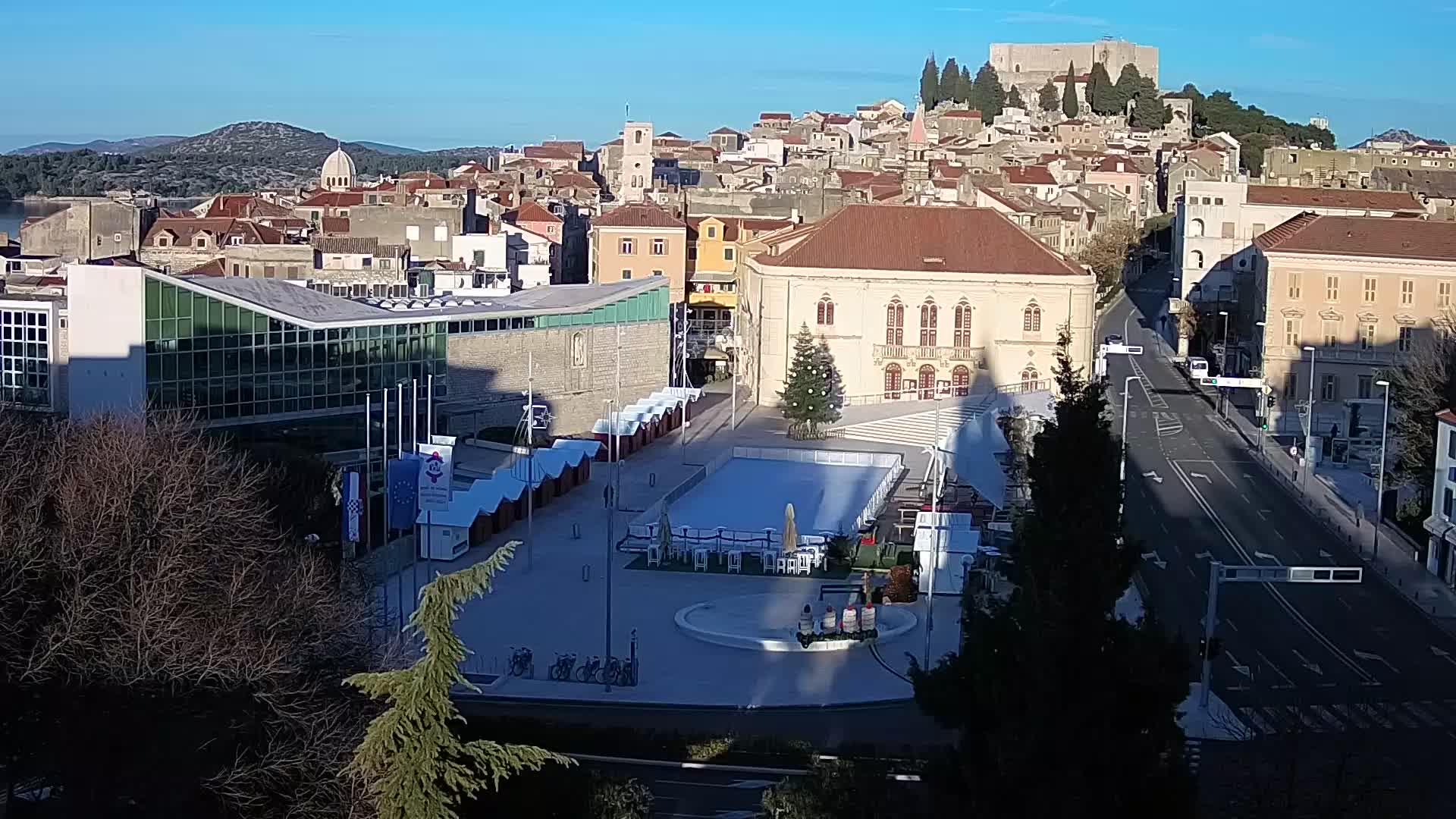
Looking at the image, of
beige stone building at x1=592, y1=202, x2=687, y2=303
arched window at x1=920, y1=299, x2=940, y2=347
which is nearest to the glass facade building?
arched window at x1=920, y1=299, x2=940, y2=347

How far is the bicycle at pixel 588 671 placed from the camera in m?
21.2

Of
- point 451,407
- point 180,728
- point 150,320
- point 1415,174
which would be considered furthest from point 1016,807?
point 1415,174

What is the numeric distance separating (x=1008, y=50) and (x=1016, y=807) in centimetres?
12603

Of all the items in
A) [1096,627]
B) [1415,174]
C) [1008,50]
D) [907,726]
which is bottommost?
[907,726]

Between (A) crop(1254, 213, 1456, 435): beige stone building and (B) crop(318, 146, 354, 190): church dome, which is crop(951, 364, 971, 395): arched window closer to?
(A) crop(1254, 213, 1456, 435): beige stone building

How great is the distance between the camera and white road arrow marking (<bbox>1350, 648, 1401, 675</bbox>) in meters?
22.0

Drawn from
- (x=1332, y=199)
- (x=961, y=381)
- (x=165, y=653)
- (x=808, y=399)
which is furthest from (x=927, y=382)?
(x=165, y=653)

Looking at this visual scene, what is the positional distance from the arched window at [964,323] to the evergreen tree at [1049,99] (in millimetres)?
76609

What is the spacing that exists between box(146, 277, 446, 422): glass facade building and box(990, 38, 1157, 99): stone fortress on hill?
96536 mm

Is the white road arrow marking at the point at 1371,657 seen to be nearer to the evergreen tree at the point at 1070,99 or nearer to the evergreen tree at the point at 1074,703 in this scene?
the evergreen tree at the point at 1074,703

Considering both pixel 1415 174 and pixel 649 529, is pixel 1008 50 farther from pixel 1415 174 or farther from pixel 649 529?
pixel 649 529

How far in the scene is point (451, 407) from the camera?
36188mm

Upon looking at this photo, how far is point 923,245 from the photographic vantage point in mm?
45125

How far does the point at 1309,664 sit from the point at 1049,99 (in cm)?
10032
